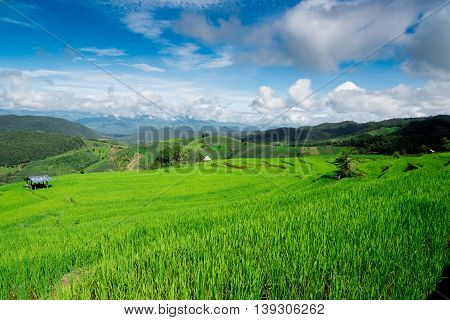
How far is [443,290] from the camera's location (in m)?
3.42

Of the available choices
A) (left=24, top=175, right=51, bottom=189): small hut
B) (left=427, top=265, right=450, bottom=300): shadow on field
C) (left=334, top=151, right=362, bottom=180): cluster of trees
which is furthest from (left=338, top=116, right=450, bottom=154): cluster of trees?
(left=427, top=265, right=450, bottom=300): shadow on field

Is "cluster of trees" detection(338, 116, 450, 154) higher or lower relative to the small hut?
higher

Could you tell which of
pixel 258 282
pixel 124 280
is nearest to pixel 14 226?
Answer: pixel 124 280

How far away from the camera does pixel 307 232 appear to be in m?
5.55

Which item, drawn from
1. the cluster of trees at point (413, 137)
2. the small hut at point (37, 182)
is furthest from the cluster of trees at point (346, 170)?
the cluster of trees at point (413, 137)

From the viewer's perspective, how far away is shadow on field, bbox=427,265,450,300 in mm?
3312

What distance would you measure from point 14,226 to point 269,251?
2806cm

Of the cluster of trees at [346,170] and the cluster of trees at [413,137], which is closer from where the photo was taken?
the cluster of trees at [346,170]

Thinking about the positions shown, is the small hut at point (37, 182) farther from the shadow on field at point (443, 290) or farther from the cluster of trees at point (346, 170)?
the shadow on field at point (443, 290)

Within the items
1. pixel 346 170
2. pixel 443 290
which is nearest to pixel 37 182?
pixel 346 170

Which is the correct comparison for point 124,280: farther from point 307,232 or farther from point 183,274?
point 307,232

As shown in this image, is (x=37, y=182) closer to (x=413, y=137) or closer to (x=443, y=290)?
(x=443, y=290)

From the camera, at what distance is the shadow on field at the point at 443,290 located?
3312 millimetres

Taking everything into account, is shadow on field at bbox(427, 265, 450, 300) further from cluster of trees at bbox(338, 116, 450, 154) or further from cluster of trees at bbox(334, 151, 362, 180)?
cluster of trees at bbox(338, 116, 450, 154)
